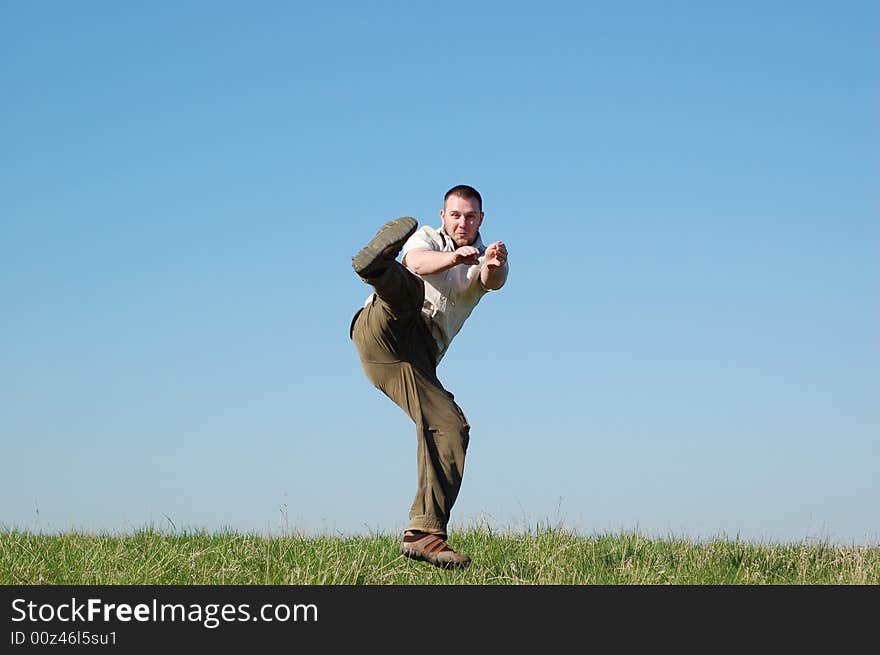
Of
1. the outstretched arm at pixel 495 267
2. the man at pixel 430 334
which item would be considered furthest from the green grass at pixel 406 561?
the outstretched arm at pixel 495 267

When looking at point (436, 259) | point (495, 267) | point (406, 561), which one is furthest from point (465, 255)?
point (406, 561)

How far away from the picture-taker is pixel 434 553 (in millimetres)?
6793

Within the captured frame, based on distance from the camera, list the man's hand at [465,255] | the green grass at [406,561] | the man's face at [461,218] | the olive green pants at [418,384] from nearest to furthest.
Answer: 1. the man's hand at [465,255]
2. the green grass at [406,561]
3. the olive green pants at [418,384]
4. the man's face at [461,218]

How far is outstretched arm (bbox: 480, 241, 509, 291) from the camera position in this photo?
6.85 metres

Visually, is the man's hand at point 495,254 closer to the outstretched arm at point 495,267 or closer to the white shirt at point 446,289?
the outstretched arm at point 495,267

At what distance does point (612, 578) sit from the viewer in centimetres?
674

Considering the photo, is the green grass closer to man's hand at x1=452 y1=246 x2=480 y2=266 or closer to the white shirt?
the white shirt

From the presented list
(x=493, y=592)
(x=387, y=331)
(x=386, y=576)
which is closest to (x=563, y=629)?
(x=493, y=592)

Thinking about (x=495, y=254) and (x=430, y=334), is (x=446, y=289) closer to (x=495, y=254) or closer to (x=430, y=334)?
(x=430, y=334)

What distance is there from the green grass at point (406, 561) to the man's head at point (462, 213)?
7.70ft

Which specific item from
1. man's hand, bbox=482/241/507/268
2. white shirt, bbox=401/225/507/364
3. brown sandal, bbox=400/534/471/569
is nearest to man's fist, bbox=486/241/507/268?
man's hand, bbox=482/241/507/268

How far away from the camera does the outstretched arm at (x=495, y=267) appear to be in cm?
685

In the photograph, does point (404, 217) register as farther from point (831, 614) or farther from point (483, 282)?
point (831, 614)

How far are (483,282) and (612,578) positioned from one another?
223cm
